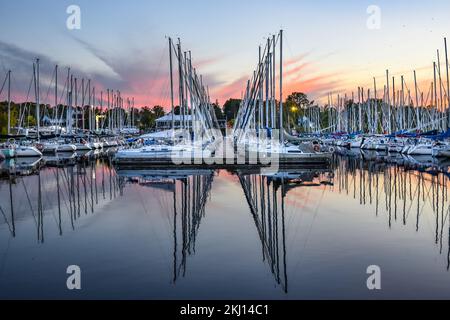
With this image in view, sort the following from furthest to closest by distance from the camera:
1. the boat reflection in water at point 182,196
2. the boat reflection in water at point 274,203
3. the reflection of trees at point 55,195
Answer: the reflection of trees at point 55,195, the boat reflection in water at point 182,196, the boat reflection in water at point 274,203

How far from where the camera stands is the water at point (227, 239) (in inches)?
444

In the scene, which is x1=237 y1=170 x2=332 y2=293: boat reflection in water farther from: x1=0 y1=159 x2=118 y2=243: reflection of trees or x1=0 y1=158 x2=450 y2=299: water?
x1=0 y1=159 x2=118 y2=243: reflection of trees

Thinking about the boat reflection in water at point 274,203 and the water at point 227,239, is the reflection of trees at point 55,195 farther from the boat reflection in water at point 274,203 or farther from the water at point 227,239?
the boat reflection in water at point 274,203

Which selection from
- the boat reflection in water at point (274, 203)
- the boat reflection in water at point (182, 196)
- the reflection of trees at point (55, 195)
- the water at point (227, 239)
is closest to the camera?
the water at point (227, 239)

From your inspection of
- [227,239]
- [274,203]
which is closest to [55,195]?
[274,203]

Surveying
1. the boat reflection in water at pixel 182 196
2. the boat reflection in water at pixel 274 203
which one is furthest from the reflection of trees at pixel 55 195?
the boat reflection in water at pixel 274 203

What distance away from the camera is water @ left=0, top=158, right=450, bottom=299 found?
37.0 feet

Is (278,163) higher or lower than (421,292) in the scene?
higher

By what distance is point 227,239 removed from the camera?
1611 centimetres

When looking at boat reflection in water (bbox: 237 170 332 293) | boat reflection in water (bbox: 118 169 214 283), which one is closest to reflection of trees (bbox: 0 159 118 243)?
boat reflection in water (bbox: 118 169 214 283)

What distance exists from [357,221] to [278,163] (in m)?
24.1

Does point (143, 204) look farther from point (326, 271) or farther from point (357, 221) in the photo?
point (326, 271)
